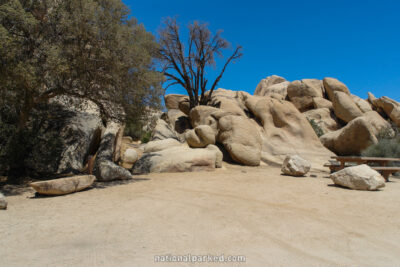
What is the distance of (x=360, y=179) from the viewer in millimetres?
6371

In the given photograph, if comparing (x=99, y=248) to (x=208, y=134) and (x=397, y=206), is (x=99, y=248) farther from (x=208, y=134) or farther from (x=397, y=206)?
(x=208, y=134)

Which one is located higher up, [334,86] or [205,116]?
[334,86]

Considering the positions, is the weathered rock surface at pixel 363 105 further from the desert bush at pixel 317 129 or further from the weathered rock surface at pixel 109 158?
the weathered rock surface at pixel 109 158

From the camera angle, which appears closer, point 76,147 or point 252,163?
point 76,147

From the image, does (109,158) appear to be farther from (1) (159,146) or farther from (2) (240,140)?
(2) (240,140)

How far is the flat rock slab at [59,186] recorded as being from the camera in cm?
554

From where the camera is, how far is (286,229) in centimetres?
364

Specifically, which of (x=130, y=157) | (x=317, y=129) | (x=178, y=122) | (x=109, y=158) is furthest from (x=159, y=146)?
(x=317, y=129)

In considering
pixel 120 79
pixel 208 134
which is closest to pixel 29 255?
pixel 120 79

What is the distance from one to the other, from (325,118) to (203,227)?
62.3 ft

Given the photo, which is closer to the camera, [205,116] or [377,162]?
[377,162]

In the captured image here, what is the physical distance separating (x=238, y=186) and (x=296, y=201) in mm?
1786

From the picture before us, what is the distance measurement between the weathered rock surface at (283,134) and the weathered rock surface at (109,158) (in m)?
7.07

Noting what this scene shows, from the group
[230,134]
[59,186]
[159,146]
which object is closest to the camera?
[59,186]
